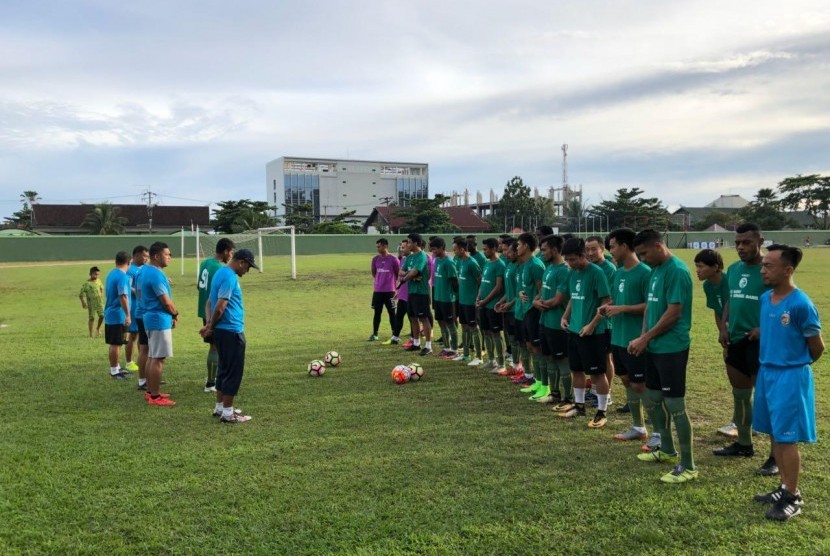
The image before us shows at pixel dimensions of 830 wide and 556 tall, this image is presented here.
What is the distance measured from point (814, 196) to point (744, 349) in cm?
8792

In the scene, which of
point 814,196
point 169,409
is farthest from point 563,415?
point 814,196

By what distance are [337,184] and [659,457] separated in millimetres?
96184

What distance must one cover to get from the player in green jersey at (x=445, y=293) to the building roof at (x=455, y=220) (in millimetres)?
62948

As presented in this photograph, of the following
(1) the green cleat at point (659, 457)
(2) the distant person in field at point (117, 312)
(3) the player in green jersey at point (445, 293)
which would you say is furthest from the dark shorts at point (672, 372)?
(2) the distant person in field at point (117, 312)

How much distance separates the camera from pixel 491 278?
9.13 metres

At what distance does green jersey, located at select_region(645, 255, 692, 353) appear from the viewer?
4875mm

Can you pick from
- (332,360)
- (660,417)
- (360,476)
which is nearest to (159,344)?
(332,360)

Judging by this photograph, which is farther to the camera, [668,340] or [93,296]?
[93,296]

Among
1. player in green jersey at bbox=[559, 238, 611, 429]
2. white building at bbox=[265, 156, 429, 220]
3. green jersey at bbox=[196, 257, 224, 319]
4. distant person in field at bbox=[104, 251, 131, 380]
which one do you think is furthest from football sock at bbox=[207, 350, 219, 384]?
white building at bbox=[265, 156, 429, 220]

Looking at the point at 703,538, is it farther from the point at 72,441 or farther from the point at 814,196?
the point at 814,196

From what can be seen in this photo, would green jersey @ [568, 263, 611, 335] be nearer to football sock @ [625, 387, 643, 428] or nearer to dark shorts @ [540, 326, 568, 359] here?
dark shorts @ [540, 326, 568, 359]

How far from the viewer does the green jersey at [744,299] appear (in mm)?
5262

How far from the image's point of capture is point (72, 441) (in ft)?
19.9

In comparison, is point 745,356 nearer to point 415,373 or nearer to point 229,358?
point 415,373
